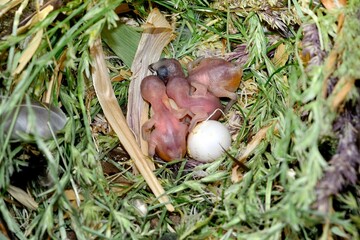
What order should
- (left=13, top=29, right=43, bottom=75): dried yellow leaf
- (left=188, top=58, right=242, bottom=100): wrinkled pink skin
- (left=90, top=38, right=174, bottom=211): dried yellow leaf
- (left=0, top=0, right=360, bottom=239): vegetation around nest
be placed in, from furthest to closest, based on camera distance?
1. (left=188, top=58, right=242, bottom=100): wrinkled pink skin
2. (left=90, top=38, right=174, bottom=211): dried yellow leaf
3. (left=13, top=29, right=43, bottom=75): dried yellow leaf
4. (left=0, top=0, right=360, bottom=239): vegetation around nest

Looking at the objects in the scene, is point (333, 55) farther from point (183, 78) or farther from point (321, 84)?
point (183, 78)

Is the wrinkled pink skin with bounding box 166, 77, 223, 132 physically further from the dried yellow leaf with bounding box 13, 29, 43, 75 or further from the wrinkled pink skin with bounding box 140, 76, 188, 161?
the dried yellow leaf with bounding box 13, 29, 43, 75

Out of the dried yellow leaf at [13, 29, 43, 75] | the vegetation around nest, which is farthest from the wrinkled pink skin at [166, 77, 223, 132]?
the dried yellow leaf at [13, 29, 43, 75]

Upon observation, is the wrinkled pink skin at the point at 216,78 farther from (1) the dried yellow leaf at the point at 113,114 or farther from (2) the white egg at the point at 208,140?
(1) the dried yellow leaf at the point at 113,114

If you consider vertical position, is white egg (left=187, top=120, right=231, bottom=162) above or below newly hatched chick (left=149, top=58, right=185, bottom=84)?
below

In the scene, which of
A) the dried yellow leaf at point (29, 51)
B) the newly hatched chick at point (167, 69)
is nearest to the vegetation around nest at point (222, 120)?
the dried yellow leaf at point (29, 51)
